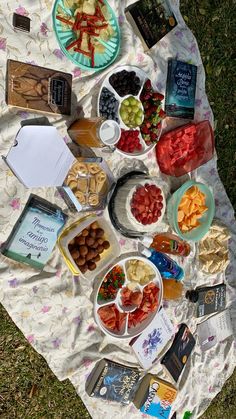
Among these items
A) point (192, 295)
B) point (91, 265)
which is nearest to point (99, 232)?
point (91, 265)

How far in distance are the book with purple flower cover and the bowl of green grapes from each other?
0.87 m

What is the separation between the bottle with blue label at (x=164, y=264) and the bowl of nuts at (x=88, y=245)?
9.6 inches

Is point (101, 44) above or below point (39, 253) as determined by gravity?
above

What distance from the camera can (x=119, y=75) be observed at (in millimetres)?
2010

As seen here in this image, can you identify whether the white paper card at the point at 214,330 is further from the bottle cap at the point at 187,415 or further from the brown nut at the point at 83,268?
the brown nut at the point at 83,268

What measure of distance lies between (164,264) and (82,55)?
3.22 feet

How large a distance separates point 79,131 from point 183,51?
817 millimetres

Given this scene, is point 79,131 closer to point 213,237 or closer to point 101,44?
point 101,44

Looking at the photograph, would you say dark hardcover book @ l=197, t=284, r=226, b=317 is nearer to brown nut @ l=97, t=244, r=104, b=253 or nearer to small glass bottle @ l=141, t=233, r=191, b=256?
small glass bottle @ l=141, t=233, r=191, b=256

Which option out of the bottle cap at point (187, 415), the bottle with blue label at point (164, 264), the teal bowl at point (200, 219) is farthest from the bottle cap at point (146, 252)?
the bottle cap at point (187, 415)

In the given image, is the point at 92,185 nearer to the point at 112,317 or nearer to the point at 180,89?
the point at 112,317

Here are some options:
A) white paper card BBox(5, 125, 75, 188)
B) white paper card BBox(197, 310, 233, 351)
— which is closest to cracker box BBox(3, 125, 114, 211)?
white paper card BBox(5, 125, 75, 188)

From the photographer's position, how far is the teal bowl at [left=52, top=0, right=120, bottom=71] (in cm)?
184

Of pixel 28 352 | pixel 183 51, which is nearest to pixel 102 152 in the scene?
pixel 183 51
